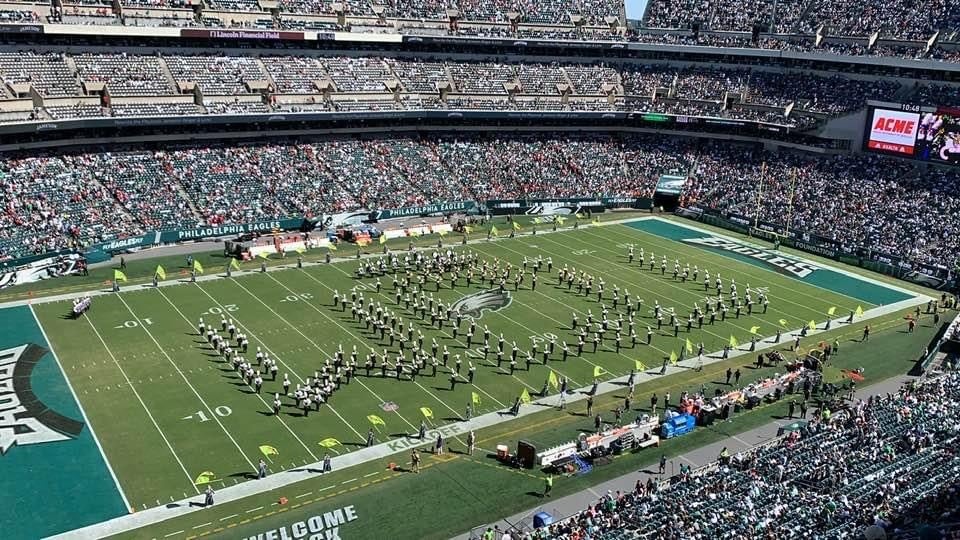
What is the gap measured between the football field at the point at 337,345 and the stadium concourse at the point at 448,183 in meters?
6.54

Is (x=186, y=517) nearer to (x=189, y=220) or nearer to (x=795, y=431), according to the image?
(x=795, y=431)

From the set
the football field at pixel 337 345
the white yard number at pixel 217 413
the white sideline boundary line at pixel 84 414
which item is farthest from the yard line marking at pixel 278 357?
the white sideline boundary line at pixel 84 414

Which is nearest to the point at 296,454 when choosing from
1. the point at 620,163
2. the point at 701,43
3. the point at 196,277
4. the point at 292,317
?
the point at 292,317

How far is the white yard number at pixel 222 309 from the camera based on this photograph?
35469 millimetres

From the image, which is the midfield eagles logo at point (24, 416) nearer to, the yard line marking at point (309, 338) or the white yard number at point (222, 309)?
the white yard number at point (222, 309)

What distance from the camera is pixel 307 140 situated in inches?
2243

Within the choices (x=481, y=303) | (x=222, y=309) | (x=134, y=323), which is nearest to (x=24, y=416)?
(x=134, y=323)

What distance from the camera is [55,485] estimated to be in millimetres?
22359

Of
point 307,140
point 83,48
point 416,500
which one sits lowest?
point 416,500

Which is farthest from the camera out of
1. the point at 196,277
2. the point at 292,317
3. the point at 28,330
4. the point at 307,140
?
the point at 307,140

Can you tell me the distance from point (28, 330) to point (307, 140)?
2711 cm

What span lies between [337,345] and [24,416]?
1070 centimetres

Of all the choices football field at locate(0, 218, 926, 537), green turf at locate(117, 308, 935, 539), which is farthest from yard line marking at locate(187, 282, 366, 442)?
green turf at locate(117, 308, 935, 539)

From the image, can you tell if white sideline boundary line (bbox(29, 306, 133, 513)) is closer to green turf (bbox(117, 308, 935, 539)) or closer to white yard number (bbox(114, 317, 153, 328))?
green turf (bbox(117, 308, 935, 539))
